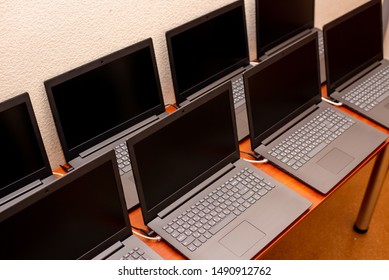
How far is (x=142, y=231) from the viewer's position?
1384 millimetres

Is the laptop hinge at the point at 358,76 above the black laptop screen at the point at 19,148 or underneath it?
underneath

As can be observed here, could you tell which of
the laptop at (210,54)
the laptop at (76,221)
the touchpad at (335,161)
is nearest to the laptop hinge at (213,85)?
the laptop at (210,54)

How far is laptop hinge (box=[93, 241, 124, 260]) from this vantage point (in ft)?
4.17

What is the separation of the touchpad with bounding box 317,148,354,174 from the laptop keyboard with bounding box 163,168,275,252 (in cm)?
21

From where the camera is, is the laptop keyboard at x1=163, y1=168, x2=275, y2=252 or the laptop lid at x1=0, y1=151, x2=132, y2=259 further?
the laptop keyboard at x1=163, y1=168, x2=275, y2=252

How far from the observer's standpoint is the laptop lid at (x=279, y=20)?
194 cm

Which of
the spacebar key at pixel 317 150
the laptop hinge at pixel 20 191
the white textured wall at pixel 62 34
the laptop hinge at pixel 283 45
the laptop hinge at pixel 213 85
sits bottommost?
the spacebar key at pixel 317 150

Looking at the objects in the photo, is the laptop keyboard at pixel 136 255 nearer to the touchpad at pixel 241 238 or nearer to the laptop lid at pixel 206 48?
the touchpad at pixel 241 238

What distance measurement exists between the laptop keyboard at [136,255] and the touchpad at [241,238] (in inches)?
8.2

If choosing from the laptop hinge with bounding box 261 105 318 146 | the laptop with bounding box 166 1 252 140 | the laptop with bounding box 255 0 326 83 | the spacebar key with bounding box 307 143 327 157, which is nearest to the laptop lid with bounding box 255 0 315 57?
the laptop with bounding box 255 0 326 83

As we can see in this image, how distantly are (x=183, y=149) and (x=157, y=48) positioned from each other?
1.79 ft

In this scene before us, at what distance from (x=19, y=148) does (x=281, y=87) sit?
838mm

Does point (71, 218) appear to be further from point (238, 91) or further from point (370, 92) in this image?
point (370, 92)

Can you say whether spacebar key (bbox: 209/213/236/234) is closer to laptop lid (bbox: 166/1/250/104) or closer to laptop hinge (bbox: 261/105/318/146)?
laptop hinge (bbox: 261/105/318/146)
